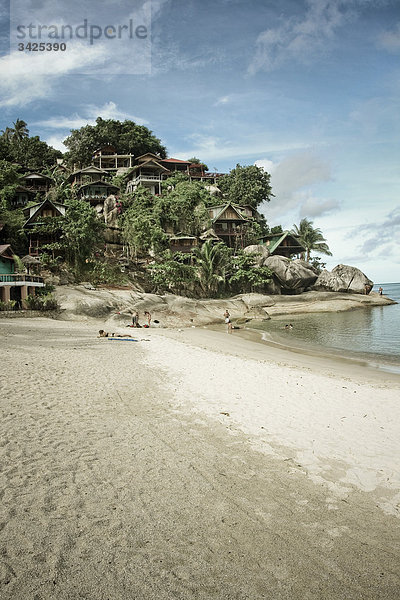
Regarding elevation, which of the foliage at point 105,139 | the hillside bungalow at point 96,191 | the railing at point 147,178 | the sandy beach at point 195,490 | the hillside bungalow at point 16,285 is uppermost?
the foliage at point 105,139

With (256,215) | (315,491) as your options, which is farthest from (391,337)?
(256,215)

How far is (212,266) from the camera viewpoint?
37812 mm

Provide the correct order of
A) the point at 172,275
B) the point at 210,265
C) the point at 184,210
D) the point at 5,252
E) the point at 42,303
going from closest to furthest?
the point at 42,303, the point at 5,252, the point at 172,275, the point at 210,265, the point at 184,210

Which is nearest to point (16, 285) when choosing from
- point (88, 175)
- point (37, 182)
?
point (37, 182)

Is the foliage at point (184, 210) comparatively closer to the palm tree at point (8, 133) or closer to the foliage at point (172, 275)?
the foliage at point (172, 275)

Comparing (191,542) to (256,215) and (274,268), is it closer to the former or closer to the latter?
(274,268)

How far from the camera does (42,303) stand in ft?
76.3

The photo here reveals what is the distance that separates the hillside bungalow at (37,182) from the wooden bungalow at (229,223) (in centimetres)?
2237

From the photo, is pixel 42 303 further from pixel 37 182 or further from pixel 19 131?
pixel 19 131

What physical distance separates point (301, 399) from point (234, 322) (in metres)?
20.5

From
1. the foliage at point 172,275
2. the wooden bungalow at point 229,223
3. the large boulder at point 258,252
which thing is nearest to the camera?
the foliage at point 172,275

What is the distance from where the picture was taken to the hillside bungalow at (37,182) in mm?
45156

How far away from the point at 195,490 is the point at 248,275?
120ft

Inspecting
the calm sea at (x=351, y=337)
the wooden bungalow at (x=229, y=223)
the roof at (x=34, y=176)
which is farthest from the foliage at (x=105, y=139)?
the calm sea at (x=351, y=337)
